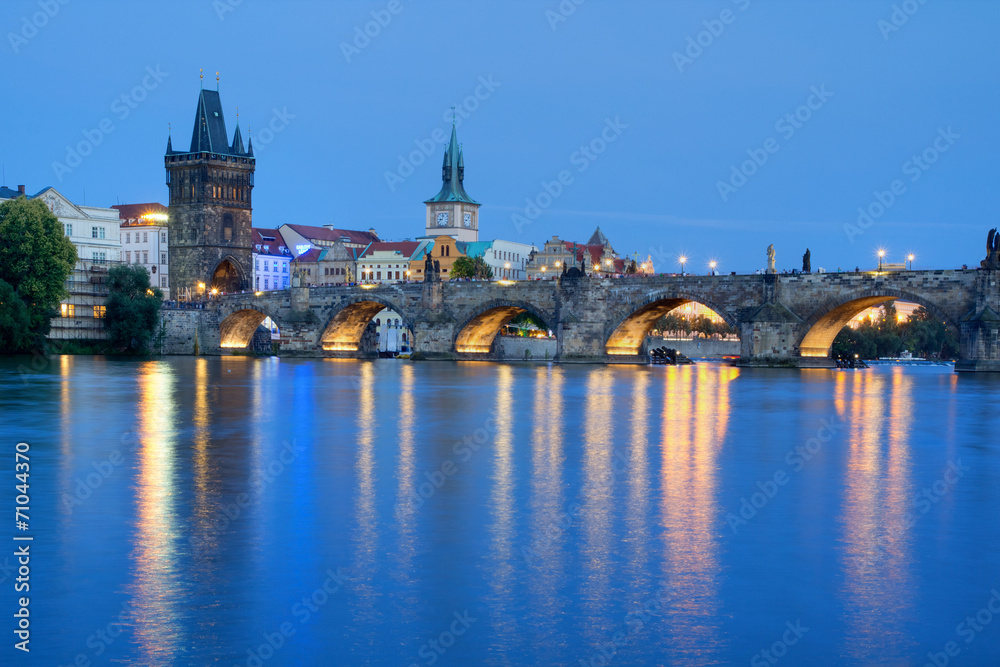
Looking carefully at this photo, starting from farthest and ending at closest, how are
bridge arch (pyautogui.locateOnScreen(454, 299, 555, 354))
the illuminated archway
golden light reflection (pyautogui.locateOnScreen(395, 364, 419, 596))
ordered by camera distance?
the illuminated archway < bridge arch (pyautogui.locateOnScreen(454, 299, 555, 354)) < golden light reflection (pyautogui.locateOnScreen(395, 364, 419, 596))

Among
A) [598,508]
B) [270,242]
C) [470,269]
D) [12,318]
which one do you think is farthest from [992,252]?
[270,242]

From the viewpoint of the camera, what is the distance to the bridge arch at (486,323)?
63719mm

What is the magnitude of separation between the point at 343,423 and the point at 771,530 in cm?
1355

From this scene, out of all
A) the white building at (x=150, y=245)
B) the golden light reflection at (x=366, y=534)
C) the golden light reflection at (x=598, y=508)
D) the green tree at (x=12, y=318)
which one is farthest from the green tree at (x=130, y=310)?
the golden light reflection at (x=366, y=534)

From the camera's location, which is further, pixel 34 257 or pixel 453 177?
pixel 453 177

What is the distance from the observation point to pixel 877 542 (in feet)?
37.8

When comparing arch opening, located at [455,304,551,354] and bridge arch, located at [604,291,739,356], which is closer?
bridge arch, located at [604,291,739,356]

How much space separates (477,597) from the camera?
9250 millimetres

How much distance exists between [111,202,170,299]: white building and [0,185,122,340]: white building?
14313 mm

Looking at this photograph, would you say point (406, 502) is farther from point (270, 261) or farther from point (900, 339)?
point (270, 261)

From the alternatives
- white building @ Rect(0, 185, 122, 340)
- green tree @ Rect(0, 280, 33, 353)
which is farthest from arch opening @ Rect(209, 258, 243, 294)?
green tree @ Rect(0, 280, 33, 353)

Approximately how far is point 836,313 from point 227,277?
182ft

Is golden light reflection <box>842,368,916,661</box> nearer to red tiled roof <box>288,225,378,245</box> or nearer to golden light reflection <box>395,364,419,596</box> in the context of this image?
golden light reflection <box>395,364,419,596</box>

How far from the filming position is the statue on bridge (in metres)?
47.1
